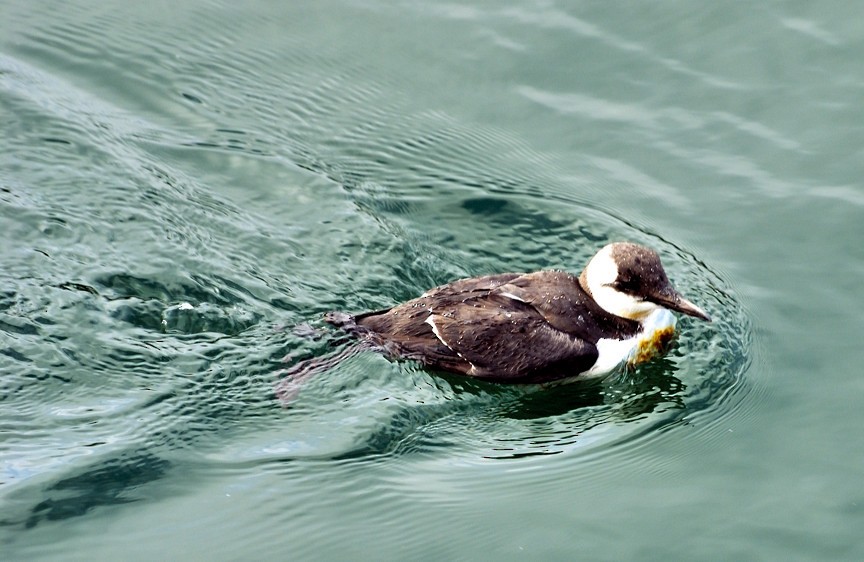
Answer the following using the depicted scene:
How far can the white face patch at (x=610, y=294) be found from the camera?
8.12 metres

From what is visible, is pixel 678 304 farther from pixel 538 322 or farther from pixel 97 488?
pixel 97 488

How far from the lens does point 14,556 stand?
607 cm

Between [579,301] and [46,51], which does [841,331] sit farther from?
[46,51]

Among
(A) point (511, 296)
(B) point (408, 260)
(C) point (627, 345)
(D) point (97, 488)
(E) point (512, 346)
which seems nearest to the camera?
(D) point (97, 488)

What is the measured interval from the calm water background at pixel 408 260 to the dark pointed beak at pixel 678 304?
1.89 ft

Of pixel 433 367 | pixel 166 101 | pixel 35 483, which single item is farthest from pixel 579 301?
pixel 166 101

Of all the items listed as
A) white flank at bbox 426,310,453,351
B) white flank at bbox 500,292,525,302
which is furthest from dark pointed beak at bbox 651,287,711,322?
white flank at bbox 426,310,453,351

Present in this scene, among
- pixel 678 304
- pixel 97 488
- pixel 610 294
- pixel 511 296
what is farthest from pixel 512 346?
pixel 97 488

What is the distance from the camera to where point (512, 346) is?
782 cm

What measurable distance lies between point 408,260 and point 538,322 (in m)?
1.59

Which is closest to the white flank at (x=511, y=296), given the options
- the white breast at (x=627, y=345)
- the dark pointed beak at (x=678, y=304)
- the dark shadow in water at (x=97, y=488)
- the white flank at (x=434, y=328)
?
the white flank at (x=434, y=328)

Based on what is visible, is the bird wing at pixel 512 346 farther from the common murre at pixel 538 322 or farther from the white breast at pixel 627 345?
the white breast at pixel 627 345

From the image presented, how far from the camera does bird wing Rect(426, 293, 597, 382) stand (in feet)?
25.6

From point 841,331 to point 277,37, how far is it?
6.19 metres
